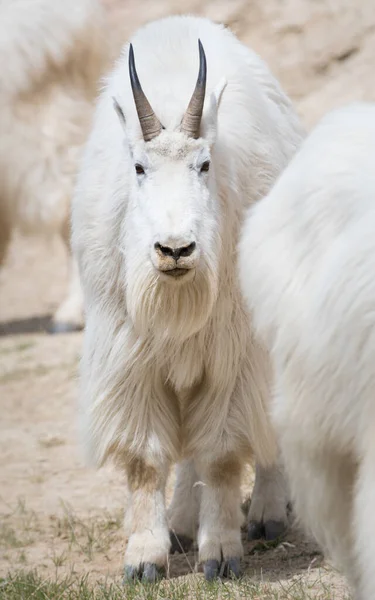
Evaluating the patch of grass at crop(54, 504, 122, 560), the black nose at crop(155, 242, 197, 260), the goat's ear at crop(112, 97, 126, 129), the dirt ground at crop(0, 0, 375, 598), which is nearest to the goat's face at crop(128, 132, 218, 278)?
the black nose at crop(155, 242, 197, 260)

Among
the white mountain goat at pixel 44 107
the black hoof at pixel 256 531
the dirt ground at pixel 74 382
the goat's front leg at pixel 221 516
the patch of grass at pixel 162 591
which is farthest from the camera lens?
the white mountain goat at pixel 44 107

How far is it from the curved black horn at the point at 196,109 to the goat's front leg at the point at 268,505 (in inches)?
60.4

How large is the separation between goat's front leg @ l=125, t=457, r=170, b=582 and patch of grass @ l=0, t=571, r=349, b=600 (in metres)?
0.31

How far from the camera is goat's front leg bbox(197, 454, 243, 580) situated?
14.6ft

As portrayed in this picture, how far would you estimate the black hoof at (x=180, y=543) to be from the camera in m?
4.96

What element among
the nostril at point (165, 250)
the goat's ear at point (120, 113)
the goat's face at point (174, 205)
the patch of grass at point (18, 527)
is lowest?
the patch of grass at point (18, 527)

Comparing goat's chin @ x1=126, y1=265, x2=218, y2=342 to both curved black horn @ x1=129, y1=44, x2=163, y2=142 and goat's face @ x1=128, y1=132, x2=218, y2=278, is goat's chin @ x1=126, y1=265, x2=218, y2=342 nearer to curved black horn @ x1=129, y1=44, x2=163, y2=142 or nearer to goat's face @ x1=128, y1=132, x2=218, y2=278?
goat's face @ x1=128, y1=132, x2=218, y2=278

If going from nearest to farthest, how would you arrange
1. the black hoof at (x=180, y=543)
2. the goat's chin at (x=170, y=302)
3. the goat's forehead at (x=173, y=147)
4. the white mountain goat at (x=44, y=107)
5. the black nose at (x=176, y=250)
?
the black nose at (x=176, y=250) → the goat's chin at (x=170, y=302) → the goat's forehead at (x=173, y=147) → the black hoof at (x=180, y=543) → the white mountain goat at (x=44, y=107)

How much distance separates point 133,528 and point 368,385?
205 centimetres

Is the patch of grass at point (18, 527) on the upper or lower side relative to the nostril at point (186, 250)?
lower

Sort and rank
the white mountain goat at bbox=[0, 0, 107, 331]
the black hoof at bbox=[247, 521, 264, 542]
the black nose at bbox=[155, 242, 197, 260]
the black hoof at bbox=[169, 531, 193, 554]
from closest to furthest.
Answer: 1. the black nose at bbox=[155, 242, 197, 260]
2. the black hoof at bbox=[169, 531, 193, 554]
3. the black hoof at bbox=[247, 521, 264, 542]
4. the white mountain goat at bbox=[0, 0, 107, 331]

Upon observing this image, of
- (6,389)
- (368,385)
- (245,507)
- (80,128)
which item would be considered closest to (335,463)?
(368,385)

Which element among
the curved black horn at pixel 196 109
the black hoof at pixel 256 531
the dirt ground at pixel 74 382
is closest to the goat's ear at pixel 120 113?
the curved black horn at pixel 196 109

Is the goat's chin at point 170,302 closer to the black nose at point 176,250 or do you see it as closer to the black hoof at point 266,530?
the black nose at point 176,250
